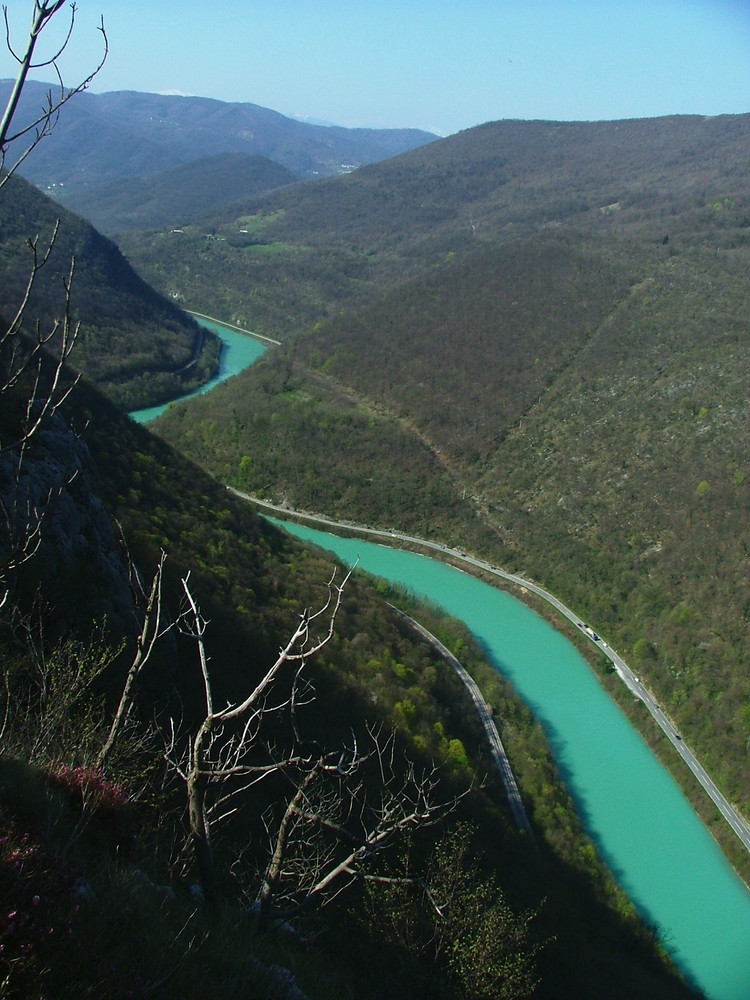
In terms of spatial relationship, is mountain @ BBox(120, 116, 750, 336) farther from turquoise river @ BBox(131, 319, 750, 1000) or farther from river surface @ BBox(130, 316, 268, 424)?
turquoise river @ BBox(131, 319, 750, 1000)

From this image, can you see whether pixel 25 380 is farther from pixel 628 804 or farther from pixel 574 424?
pixel 574 424

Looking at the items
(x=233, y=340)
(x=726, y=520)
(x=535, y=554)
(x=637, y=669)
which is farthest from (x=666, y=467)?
(x=233, y=340)

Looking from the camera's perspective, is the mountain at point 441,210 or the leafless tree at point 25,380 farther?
the mountain at point 441,210

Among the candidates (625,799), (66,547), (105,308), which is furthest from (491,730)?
(105,308)

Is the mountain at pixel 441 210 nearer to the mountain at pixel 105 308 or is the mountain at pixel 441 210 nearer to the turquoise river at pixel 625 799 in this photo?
the mountain at pixel 105 308

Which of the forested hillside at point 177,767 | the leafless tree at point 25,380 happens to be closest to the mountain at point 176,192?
the forested hillside at point 177,767

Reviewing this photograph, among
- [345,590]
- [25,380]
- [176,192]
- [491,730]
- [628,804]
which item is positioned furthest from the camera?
[176,192]
